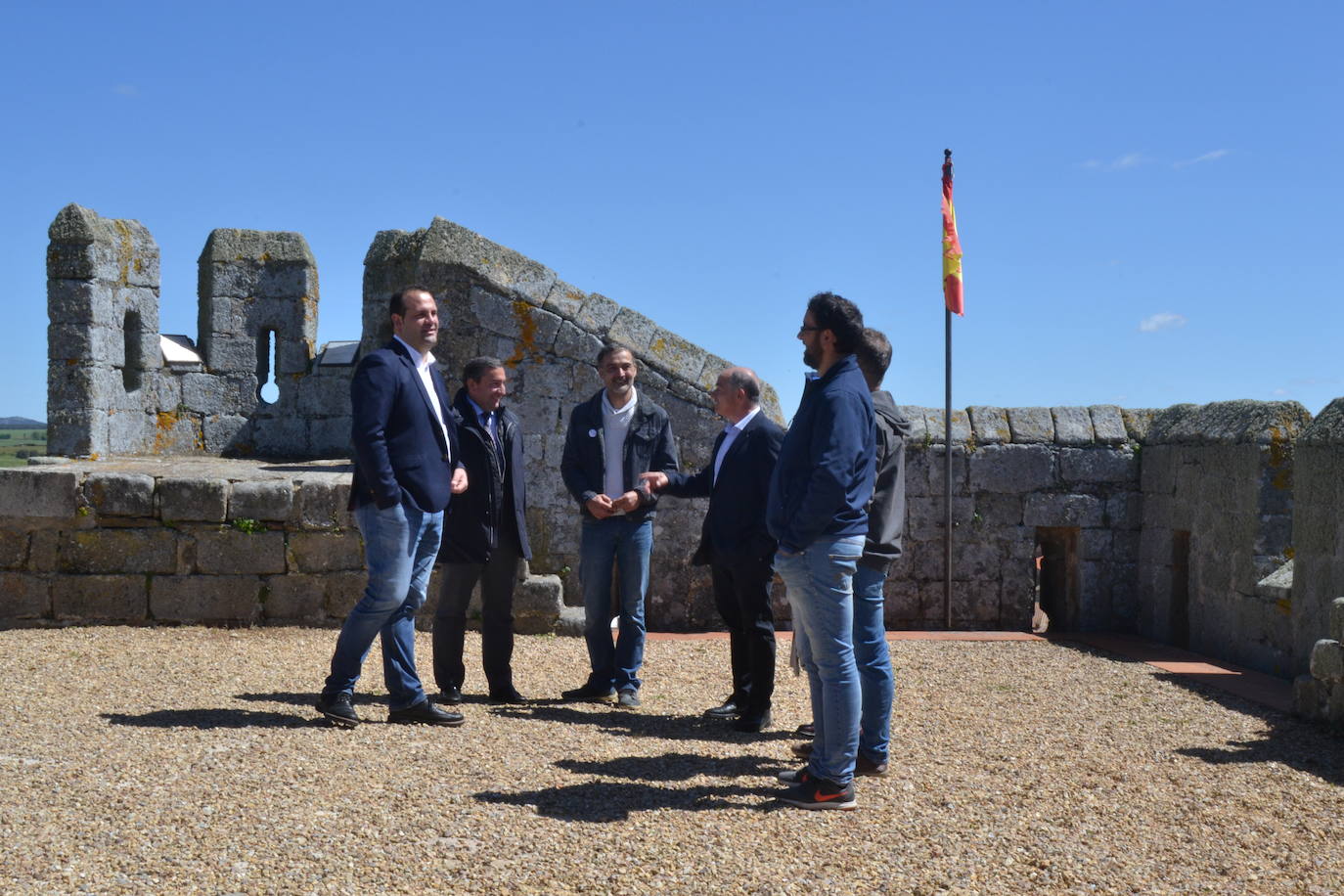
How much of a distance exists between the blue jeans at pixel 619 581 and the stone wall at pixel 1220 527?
4021mm

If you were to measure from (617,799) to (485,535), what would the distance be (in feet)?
5.83

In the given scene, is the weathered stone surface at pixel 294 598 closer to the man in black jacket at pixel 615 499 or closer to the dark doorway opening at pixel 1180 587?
the man in black jacket at pixel 615 499

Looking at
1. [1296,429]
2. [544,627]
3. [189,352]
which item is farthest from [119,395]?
[1296,429]

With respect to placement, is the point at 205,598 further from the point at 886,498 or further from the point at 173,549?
the point at 886,498

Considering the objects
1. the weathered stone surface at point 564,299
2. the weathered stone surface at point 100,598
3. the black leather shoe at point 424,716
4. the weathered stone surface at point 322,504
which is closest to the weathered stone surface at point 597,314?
the weathered stone surface at point 564,299

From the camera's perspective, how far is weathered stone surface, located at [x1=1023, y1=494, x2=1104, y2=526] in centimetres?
927

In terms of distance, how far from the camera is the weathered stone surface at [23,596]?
23.3ft

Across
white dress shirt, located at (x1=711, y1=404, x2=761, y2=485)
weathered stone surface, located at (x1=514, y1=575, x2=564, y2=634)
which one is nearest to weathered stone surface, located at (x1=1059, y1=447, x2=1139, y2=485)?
weathered stone surface, located at (x1=514, y1=575, x2=564, y2=634)

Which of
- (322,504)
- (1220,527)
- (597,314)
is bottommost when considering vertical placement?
(1220,527)

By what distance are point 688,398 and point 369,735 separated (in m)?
4.26

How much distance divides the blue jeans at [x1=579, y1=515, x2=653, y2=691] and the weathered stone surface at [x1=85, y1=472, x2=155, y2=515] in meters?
3.15

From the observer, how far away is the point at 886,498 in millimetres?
4414

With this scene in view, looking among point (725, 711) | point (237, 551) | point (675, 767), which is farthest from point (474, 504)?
point (237, 551)

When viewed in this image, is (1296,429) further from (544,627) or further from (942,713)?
(544,627)
